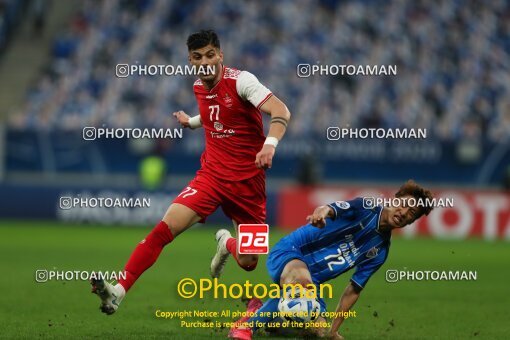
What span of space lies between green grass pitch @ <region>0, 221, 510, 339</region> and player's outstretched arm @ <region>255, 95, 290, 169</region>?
4.64 feet

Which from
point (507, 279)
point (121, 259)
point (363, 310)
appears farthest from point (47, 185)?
point (363, 310)

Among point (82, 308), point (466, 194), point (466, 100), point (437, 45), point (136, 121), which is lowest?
point (82, 308)

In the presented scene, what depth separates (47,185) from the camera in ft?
69.6

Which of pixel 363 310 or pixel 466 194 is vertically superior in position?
pixel 466 194

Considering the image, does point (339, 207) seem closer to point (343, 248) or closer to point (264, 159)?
point (343, 248)

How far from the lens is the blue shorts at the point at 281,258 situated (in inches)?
279

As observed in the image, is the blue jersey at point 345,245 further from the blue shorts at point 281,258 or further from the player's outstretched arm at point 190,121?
the player's outstretched arm at point 190,121

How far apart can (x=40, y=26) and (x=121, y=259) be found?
525 inches

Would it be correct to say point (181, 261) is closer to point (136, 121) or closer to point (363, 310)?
point (363, 310)

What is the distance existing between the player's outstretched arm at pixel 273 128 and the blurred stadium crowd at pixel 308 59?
→ 13190 mm

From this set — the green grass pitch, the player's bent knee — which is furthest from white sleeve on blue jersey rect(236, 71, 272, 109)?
the green grass pitch

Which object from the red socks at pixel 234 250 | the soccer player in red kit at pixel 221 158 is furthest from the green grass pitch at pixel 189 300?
the soccer player in red kit at pixel 221 158

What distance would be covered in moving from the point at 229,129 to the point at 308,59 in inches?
608

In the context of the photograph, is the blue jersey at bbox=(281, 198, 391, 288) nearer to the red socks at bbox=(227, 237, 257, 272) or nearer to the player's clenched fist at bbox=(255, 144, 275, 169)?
the red socks at bbox=(227, 237, 257, 272)
